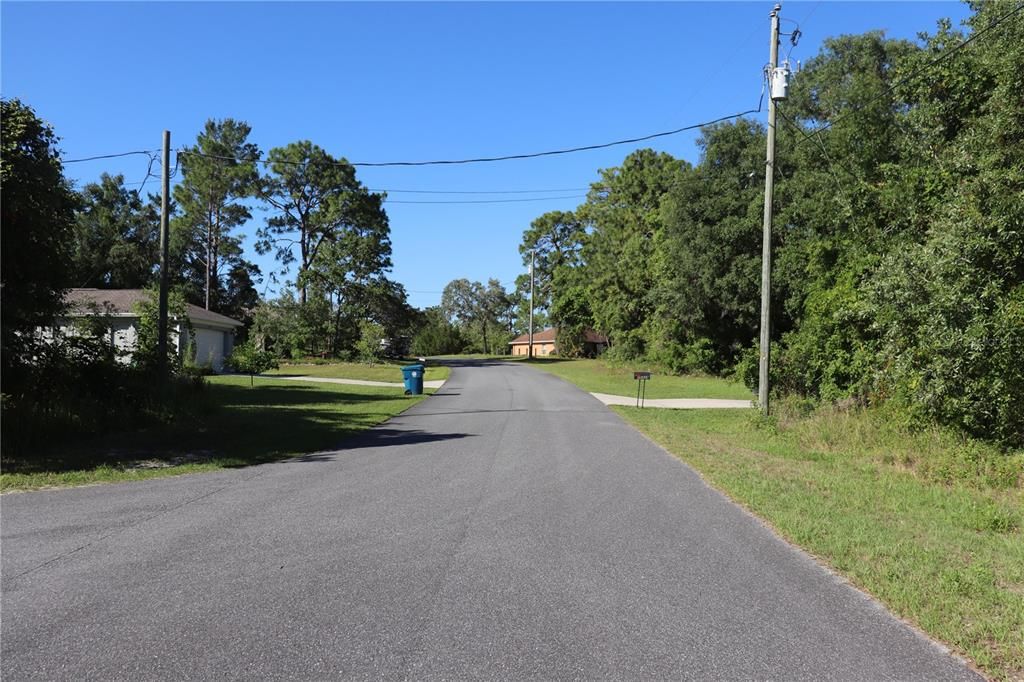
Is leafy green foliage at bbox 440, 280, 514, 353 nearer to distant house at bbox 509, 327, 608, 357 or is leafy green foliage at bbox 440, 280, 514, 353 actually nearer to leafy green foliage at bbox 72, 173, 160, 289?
distant house at bbox 509, 327, 608, 357

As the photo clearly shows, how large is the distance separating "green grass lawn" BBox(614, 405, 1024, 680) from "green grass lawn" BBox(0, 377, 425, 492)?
7303 mm

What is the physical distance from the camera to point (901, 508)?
7754 mm

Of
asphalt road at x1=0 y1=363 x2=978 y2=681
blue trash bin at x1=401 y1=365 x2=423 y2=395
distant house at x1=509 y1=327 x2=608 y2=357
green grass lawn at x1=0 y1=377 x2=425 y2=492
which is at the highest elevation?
distant house at x1=509 y1=327 x2=608 y2=357

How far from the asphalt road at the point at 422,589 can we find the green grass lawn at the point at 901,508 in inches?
13.3

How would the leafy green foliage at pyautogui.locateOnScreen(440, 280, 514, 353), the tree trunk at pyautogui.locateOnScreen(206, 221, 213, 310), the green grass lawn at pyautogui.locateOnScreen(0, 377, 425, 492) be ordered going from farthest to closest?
the leafy green foliage at pyautogui.locateOnScreen(440, 280, 514, 353) < the tree trunk at pyautogui.locateOnScreen(206, 221, 213, 310) < the green grass lawn at pyautogui.locateOnScreen(0, 377, 425, 492)

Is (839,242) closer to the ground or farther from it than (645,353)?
farther from it

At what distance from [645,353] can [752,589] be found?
43.1m

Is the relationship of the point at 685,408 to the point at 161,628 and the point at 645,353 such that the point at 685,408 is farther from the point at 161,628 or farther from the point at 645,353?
the point at 645,353

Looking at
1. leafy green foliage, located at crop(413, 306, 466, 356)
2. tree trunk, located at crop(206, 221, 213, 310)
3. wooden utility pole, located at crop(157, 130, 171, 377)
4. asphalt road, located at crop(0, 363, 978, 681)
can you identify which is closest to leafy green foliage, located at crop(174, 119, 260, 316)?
tree trunk, located at crop(206, 221, 213, 310)

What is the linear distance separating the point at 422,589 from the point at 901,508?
5.98 metres

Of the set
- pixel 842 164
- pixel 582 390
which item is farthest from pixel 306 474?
pixel 582 390

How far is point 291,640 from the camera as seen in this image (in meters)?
3.93

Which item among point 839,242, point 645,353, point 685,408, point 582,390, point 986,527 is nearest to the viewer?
point 986,527

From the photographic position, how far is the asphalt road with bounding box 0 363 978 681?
3.72 metres
